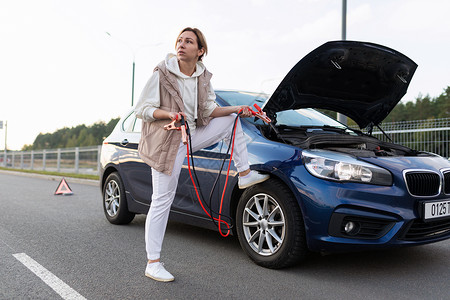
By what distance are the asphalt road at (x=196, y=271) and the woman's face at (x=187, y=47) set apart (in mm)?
1665

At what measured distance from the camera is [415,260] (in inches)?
151

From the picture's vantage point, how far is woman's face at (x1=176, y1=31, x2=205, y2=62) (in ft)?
10.6

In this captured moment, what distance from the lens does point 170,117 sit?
3043mm

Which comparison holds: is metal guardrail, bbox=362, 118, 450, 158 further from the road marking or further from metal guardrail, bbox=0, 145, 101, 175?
metal guardrail, bbox=0, 145, 101, 175

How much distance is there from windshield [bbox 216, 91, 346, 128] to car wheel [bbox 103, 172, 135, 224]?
1860mm

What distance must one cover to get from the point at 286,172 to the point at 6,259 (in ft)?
8.44

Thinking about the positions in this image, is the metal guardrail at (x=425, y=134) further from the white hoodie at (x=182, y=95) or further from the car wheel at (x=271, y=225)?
the white hoodie at (x=182, y=95)

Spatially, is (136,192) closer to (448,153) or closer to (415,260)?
(415,260)

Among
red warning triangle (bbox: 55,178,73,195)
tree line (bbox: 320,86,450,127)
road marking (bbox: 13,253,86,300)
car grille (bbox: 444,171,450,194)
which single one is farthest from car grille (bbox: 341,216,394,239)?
tree line (bbox: 320,86,450,127)

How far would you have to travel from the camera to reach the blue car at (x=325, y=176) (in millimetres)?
3195

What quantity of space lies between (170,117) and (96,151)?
55.7 ft

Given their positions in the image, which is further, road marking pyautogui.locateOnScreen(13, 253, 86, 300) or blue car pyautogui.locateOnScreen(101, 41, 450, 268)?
blue car pyautogui.locateOnScreen(101, 41, 450, 268)

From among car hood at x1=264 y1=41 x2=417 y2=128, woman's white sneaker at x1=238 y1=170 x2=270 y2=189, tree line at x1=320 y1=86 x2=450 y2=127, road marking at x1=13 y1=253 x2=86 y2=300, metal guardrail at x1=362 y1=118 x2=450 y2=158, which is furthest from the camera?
tree line at x1=320 y1=86 x2=450 y2=127

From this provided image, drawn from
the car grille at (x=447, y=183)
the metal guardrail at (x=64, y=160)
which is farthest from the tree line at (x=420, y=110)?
the car grille at (x=447, y=183)
